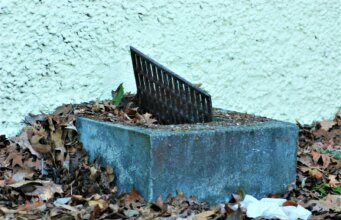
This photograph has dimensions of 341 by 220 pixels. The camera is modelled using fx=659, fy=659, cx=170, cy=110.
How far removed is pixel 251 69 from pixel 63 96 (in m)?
1.73

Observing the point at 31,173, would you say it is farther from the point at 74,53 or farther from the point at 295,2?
the point at 295,2

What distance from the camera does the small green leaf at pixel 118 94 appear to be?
4578 mm

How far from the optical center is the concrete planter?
345 centimetres

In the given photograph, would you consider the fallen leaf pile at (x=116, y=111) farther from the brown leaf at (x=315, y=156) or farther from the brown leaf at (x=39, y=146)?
the brown leaf at (x=315, y=156)

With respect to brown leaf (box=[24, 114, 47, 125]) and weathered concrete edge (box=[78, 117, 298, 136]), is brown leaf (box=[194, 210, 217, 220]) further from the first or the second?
brown leaf (box=[24, 114, 47, 125])

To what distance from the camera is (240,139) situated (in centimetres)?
371

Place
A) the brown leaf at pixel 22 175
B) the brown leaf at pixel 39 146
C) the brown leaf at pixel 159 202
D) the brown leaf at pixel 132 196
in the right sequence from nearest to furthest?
1. the brown leaf at pixel 159 202
2. the brown leaf at pixel 132 196
3. the brown leaf at pixel 22 175
4. the brown leaf at pixel 39 146

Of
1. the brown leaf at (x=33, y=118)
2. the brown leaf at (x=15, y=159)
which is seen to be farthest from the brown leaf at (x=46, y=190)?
the brown leaf at (x=33, y=118)

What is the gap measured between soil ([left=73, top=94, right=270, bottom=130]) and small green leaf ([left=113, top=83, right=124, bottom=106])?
3 cm

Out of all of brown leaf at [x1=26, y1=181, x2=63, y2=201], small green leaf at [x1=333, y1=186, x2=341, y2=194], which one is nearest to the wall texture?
brown leaf at [x1=26, y1=181, x2=63, y2=201]

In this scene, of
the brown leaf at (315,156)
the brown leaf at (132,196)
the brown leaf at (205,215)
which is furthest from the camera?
the brown leaf at (315,156)

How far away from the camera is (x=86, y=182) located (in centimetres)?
375

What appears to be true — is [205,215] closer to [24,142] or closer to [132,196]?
[132,196]

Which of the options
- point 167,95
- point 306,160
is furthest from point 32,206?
point 306,160
